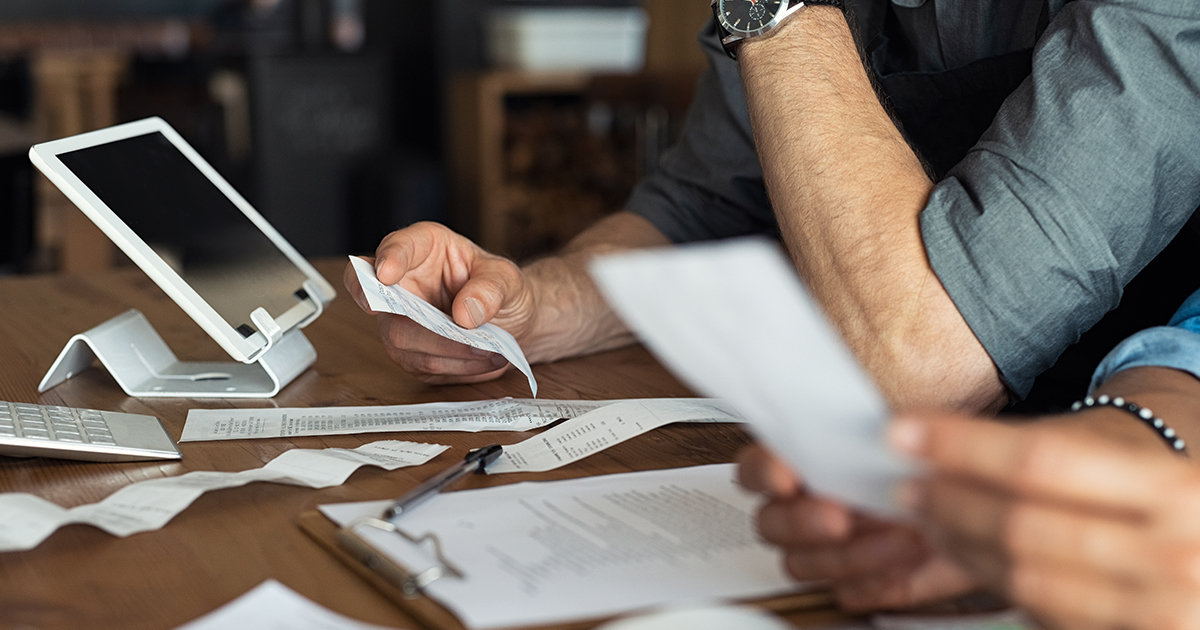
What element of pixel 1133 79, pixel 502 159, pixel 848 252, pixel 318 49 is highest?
pixel 1133 79

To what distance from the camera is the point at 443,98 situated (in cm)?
399

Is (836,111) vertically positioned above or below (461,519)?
above

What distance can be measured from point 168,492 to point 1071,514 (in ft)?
1.65

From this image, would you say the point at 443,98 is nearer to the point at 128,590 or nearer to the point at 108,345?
the point at 108,345

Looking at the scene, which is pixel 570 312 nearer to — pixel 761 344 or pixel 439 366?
pixel 439 366

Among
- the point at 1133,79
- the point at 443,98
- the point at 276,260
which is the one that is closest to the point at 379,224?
the point at 443,98

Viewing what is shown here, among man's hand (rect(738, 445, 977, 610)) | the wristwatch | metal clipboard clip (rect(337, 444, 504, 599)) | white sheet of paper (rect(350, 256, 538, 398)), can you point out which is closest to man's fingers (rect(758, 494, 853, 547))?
man's hand (rect(738, 445, 977, 610))

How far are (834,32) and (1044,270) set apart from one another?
30cm

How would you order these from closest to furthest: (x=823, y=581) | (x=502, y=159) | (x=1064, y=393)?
(x=823, y=581) < (x=1064, y=393) < (x=502, y=159)

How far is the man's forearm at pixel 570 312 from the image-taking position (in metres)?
1.08

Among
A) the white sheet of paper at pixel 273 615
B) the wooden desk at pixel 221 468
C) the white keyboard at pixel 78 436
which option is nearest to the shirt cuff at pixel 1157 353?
the wooden desk at pixel 221 468

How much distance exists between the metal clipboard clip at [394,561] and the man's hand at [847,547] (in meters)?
0.15

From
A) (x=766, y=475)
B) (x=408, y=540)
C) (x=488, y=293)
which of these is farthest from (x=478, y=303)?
(x=766, y=475)

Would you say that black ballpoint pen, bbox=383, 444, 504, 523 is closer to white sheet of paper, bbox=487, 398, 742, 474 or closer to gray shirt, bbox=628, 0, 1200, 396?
white sheet of paper, bbox=487, 398, 742, 474
